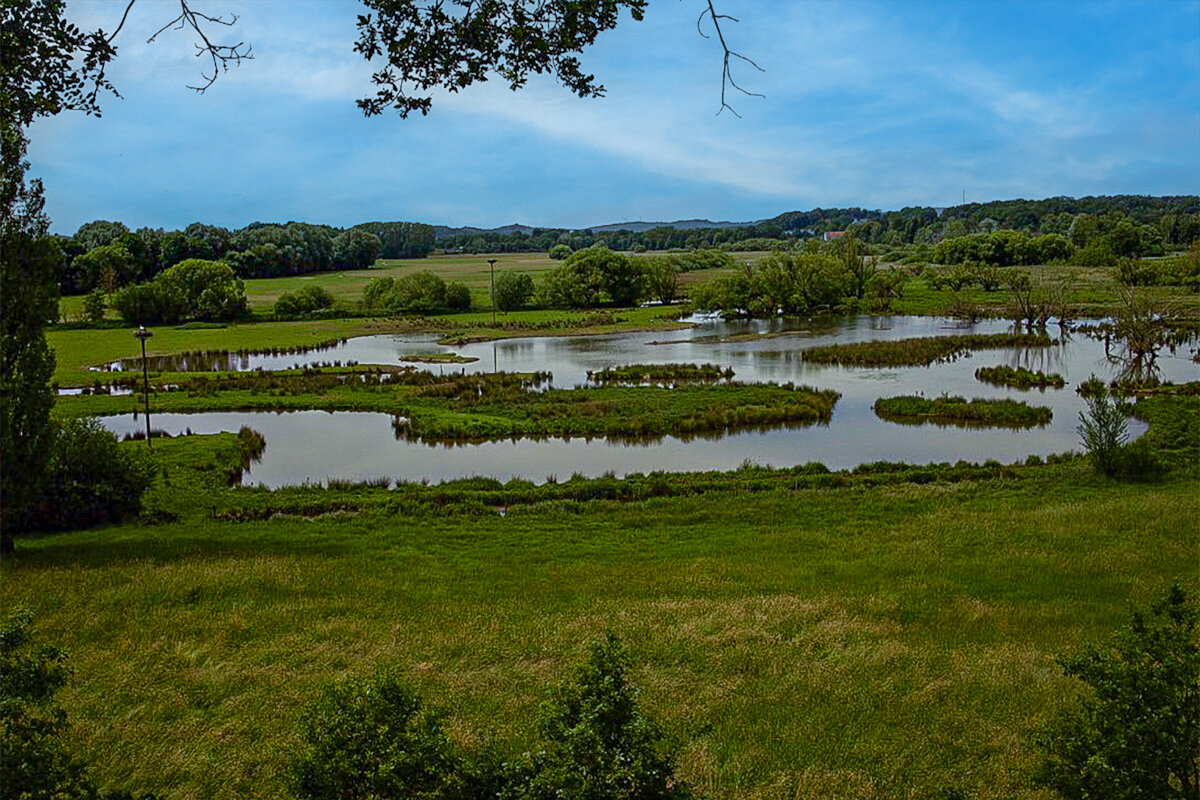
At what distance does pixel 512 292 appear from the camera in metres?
91.6

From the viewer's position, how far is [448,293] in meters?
91.2

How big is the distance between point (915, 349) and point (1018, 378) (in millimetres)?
11673

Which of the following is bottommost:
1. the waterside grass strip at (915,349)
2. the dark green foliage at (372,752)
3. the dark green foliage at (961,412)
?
the dark green foliage at (961,412)

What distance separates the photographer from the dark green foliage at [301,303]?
84.8m

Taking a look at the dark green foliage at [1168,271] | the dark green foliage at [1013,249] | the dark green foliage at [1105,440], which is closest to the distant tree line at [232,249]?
the dark green foliage at [1105,440]

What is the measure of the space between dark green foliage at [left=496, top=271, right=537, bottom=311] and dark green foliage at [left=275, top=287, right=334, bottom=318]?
1788 cm

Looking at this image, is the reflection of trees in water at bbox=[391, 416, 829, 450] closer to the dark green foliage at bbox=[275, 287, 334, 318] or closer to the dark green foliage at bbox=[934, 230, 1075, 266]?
the dark green foliage at bbox=[275, 287, 334, 318]

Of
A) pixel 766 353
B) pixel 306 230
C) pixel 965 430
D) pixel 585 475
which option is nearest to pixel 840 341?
pixel 766 353

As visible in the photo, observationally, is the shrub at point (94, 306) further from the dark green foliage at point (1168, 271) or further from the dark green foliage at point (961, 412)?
the dark green foliage at point (1168, 271)

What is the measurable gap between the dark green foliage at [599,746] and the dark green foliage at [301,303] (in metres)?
85.1

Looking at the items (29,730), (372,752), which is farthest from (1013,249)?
(29,730)

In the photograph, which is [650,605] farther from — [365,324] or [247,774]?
[365,324]

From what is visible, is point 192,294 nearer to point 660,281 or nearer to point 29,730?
point 660,281

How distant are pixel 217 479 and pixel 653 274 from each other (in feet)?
Answer: 256
